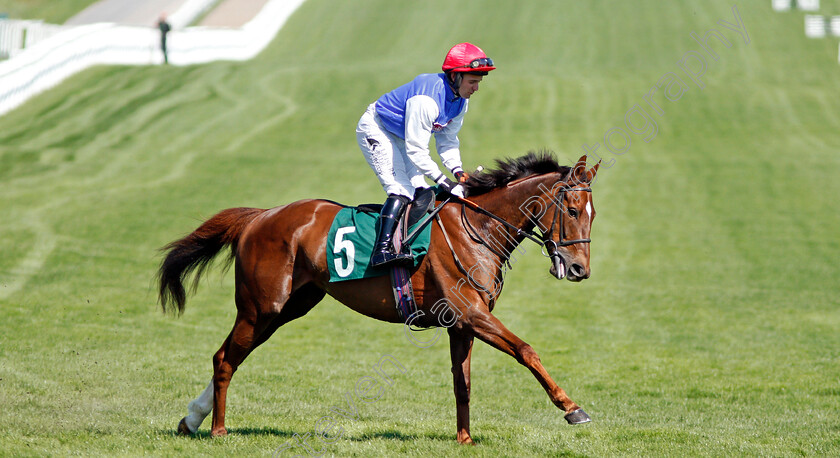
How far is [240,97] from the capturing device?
93.9ft

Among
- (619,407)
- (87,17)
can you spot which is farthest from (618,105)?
(87,17)

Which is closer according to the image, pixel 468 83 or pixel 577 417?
pixel 577 417

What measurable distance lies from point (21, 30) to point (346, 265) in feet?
98.6

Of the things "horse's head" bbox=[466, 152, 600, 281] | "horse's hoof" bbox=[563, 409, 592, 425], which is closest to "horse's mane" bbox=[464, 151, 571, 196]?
"horse's head" bbox=[466, 152, 600, 281]

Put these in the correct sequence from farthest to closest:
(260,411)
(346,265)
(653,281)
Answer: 1. (653,281)
2. (260,411)
3. (346,265)

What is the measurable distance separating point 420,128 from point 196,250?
2.58 meters

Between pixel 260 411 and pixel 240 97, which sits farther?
pixel 240 97

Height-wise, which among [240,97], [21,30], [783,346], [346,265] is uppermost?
[21,30]

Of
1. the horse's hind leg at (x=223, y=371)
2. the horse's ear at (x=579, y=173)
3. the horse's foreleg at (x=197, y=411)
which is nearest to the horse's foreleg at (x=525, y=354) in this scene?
the horse's ear at (x=579, y=173)

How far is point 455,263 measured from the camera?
6590 mm

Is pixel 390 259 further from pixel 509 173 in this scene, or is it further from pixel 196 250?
pixel 196 250

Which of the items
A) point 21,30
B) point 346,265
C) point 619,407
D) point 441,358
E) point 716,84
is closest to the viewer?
point 346,265

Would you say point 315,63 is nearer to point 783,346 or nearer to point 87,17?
point 87,17

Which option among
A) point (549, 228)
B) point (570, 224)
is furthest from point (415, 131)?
point (570, 224)
